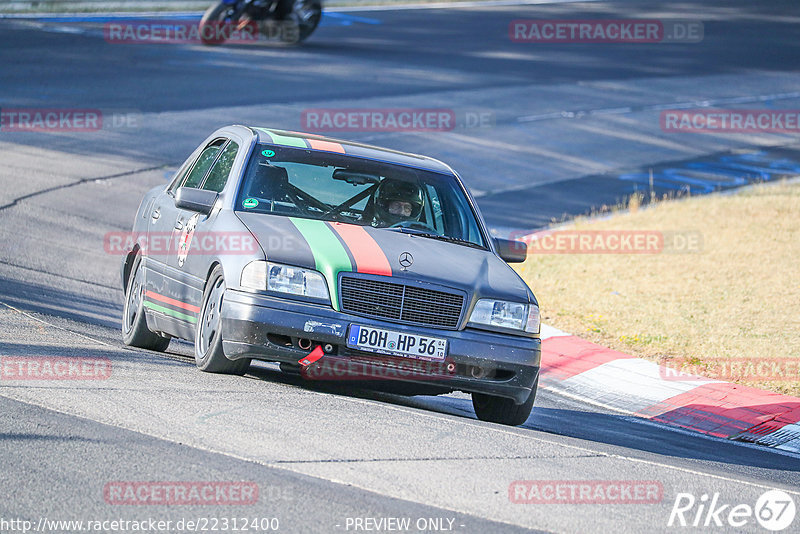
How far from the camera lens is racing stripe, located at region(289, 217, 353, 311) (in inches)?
271

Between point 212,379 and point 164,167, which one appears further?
point 164,167

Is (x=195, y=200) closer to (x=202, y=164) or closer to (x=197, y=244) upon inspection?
(x=197, y=244)

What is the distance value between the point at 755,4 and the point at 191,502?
42.5m

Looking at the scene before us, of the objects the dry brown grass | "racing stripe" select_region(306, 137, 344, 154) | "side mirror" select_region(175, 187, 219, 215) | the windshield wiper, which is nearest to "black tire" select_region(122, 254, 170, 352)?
"side mirror" select_region(175, 187, 219, 215)

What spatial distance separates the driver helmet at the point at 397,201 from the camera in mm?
8016

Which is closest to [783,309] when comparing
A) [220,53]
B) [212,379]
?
[212,379]

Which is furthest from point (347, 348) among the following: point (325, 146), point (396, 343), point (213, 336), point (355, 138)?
point (355, 138)

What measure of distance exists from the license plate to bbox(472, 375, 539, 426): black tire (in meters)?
0.73

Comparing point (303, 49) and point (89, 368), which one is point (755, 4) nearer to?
point (303, 49)

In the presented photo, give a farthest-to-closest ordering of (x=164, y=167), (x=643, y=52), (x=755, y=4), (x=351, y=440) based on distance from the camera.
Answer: (x=755, y=4)
(x=643, y=52)
(x=164, y=167)
(x=351, y=440)

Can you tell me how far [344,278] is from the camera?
272 inches

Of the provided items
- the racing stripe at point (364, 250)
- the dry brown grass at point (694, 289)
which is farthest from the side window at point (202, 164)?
the dry brown grass at point (694, 289)

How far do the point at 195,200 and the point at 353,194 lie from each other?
104cm

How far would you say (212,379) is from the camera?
7082 millimetres
